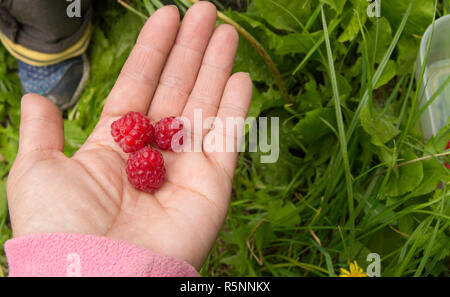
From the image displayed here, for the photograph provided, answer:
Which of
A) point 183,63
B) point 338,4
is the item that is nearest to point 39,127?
point 183,63

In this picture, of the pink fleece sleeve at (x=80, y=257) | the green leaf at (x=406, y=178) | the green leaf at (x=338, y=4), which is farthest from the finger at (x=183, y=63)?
the green leaf at (x=406, y=178)

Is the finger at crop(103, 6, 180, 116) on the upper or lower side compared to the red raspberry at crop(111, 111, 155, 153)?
upper

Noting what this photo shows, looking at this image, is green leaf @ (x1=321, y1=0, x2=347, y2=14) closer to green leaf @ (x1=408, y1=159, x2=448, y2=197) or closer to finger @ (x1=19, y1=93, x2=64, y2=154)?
green leaf @ (x1=408, y1=159, x2=448, y2=197)

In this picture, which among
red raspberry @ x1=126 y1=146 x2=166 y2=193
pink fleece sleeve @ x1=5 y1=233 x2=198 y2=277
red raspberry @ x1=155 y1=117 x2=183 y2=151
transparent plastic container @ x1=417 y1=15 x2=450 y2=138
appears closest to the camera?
pink fleece sleeve @ x1=5 y1=233 x2=198 y2=277

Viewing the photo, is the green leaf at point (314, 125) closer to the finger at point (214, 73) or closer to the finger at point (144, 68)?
the finger at point (214, 73)

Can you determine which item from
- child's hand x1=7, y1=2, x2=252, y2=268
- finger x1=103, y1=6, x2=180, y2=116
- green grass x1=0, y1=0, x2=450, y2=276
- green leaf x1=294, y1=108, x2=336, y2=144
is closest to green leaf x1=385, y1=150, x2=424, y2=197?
green grass x1=0, y1=0, x2=450, y2=276
